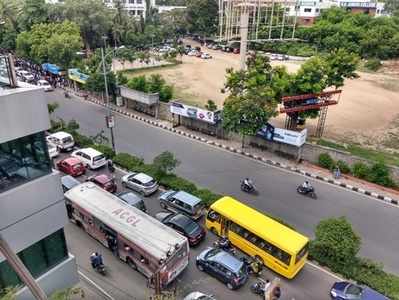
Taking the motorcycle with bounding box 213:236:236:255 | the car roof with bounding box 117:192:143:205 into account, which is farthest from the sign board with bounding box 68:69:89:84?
the motorcycle with bounding box 213:236:236:255

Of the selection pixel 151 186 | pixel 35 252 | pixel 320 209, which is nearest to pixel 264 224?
pixel 320 209

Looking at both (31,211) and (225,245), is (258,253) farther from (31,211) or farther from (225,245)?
(31,211)

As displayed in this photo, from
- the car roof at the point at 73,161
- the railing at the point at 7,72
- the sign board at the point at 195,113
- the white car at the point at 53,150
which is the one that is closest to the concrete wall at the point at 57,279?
the railing at the point at 7,72

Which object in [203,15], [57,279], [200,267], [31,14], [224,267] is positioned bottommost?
[200,267]

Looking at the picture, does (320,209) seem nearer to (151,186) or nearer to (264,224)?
(264,224)

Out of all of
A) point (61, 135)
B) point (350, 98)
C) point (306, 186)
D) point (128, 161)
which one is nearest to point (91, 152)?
point (128, 161)

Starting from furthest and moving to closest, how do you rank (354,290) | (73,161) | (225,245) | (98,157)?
(98,157) < (73,161) < (225,245) < (354,290)
